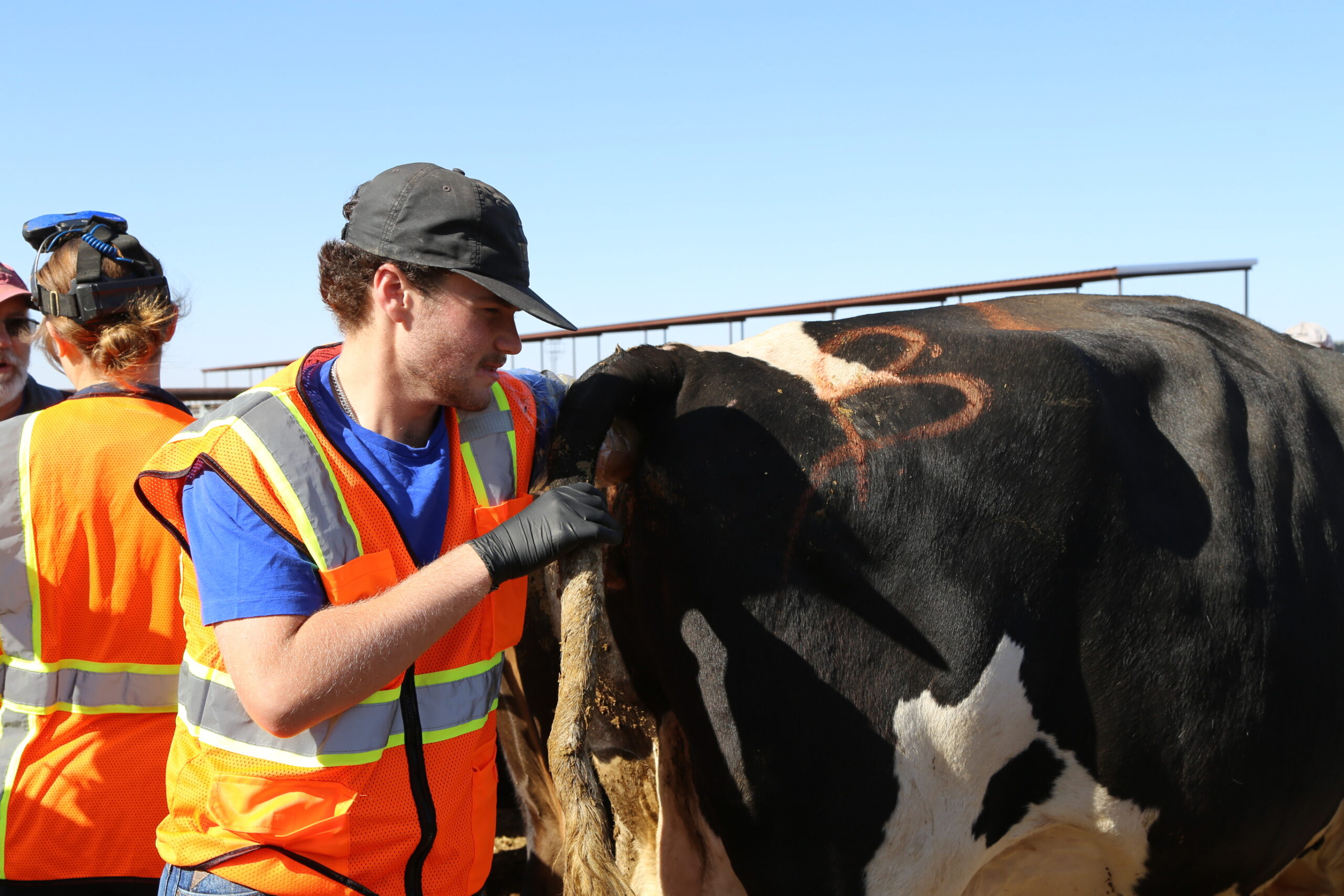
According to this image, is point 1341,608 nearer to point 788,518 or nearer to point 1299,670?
point 1299,670

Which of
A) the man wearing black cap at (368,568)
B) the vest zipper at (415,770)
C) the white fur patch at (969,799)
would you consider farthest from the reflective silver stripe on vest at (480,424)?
the white fur patch at (969,799)

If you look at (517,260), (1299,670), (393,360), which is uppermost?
(517,260)

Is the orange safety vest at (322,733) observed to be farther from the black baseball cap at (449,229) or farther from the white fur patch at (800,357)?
the white fur patch at (800,357)

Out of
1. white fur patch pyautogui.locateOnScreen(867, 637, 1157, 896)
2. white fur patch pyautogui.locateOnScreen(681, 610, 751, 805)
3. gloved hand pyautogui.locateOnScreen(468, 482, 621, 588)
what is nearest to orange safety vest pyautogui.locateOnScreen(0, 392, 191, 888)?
gloved hand pyautogui.locateOnScreen(468, 482, 621, 588)

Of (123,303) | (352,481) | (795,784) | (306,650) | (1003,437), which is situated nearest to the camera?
(306,650)

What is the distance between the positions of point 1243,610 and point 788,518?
1.09 m

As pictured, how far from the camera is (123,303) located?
2129 mm

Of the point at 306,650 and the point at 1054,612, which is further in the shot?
the point at 1054,612

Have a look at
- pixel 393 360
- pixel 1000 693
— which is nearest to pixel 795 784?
pixel 1000 693

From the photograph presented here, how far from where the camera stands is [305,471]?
1.54 meters

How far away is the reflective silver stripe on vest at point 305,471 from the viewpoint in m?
1.52

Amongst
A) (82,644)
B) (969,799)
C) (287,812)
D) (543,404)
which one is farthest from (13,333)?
(969,799)

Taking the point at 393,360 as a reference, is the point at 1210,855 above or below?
below

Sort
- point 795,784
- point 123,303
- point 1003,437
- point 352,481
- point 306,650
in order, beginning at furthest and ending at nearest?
1. point 123,303
2. point 1003,437
3. point 795,784
4. point 352,481
5. point 306,650
